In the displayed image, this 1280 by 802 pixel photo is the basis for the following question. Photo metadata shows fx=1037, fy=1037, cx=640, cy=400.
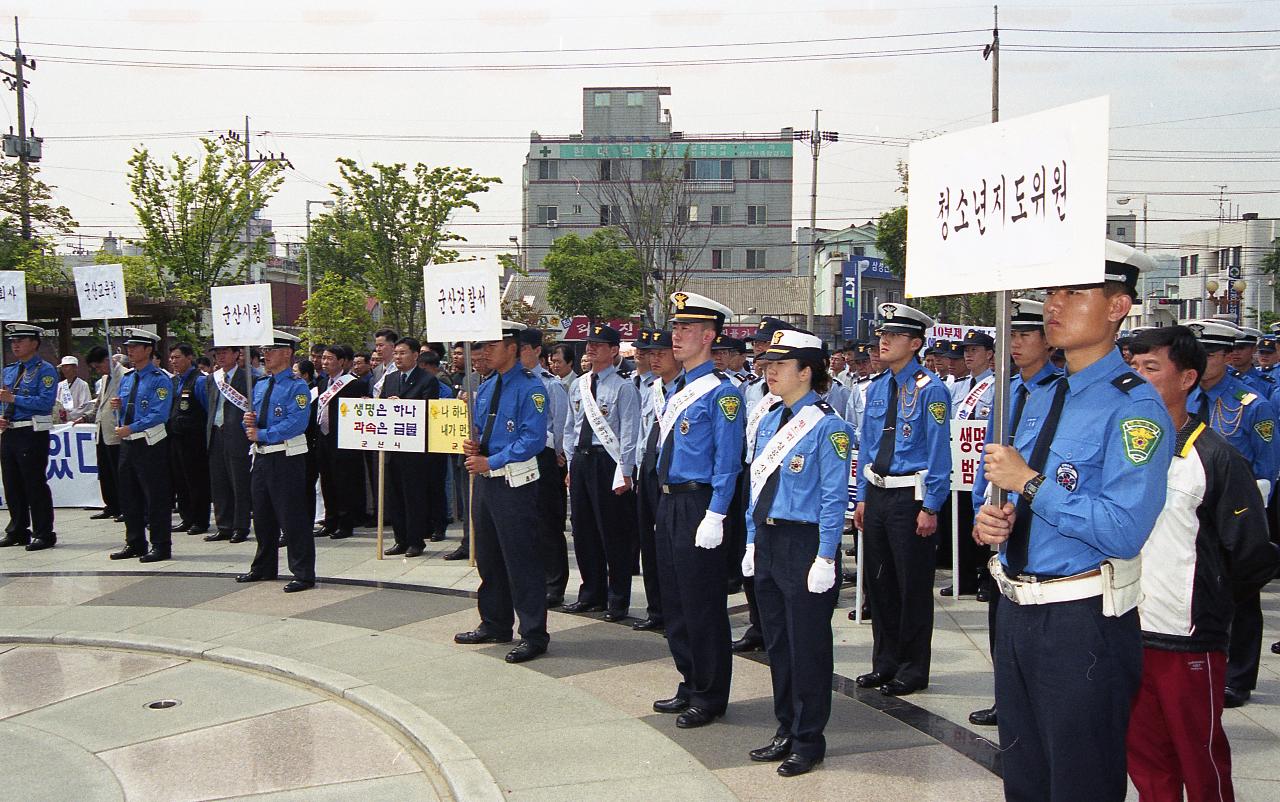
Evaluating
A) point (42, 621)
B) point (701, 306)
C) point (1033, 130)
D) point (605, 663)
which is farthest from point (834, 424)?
point (42, 621)

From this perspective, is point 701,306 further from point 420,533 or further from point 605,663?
point 420,533

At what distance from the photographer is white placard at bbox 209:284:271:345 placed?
398 inches

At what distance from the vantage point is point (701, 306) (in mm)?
6207

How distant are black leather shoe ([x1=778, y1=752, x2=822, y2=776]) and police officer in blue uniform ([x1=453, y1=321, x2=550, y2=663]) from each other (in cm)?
261

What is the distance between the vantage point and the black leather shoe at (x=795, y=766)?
5.02 meters

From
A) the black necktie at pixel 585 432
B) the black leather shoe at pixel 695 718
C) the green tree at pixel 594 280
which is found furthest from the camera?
the green tree at pixel 594 280

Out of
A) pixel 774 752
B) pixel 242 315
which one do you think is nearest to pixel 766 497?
pixel 774 752

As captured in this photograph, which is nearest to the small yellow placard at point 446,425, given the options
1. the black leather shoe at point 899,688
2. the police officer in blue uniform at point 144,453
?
the police officer in blue uniform at point 144,453

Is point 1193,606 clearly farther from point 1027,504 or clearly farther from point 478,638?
point 478,638

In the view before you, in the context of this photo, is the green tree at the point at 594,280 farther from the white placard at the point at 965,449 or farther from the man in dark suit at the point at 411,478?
the white placard at the point at 965,449

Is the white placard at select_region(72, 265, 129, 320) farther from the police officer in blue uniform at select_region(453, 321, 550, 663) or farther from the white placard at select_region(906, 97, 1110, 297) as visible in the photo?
the white placard at select_region(906, 97, 1110, 297)

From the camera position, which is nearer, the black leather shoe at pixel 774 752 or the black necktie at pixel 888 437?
the black leather shoe at pixel 774 752

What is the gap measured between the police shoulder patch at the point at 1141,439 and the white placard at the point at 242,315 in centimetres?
853

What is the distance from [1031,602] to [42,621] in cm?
815
